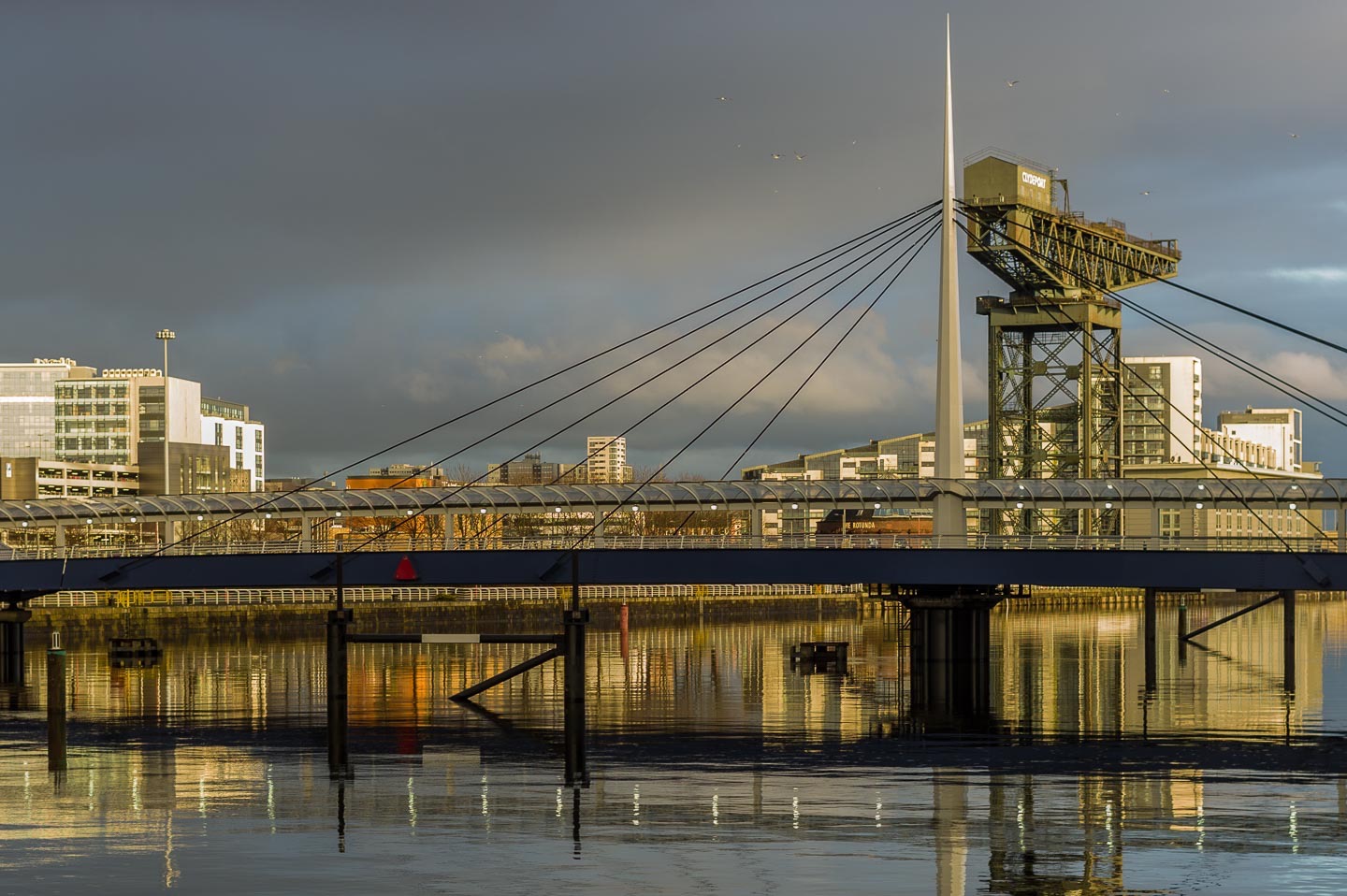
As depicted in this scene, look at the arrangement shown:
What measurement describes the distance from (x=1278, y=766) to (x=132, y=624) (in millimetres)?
83046

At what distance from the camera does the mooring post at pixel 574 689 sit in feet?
118

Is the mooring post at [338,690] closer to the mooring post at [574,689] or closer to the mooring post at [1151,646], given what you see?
the mooring post at [574,689]

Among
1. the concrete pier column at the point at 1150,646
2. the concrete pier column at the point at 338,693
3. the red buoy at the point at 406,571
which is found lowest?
the concrete pier column at the point at 1150,646

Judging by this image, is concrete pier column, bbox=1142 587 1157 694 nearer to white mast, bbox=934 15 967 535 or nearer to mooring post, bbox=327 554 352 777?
white mast, bbox=934 15 967 535

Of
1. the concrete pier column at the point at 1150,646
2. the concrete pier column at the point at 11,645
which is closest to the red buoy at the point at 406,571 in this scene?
the concrete pier column at the point at 11,645

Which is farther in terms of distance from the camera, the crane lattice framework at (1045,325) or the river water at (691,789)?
the crane lattice framework at (1045,325)

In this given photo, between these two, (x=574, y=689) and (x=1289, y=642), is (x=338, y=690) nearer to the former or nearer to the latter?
(x=574, y=689)

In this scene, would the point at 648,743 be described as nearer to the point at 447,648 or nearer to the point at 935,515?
the point at 935,515

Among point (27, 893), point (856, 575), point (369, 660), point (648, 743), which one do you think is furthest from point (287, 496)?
point (27, 893)

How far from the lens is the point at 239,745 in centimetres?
4575

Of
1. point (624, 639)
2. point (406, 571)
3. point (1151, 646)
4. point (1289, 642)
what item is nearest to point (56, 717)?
point (406, 571)

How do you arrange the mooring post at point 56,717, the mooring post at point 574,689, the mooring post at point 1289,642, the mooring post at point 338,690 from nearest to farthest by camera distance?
the mooring post at point 574,689 < the mooring post at point 338,690 < the mooring post at point 56,717 < the mooring post at point 1289,642

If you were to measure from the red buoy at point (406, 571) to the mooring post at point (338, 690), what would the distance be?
22.7m

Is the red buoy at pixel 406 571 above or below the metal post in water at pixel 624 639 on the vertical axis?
above
